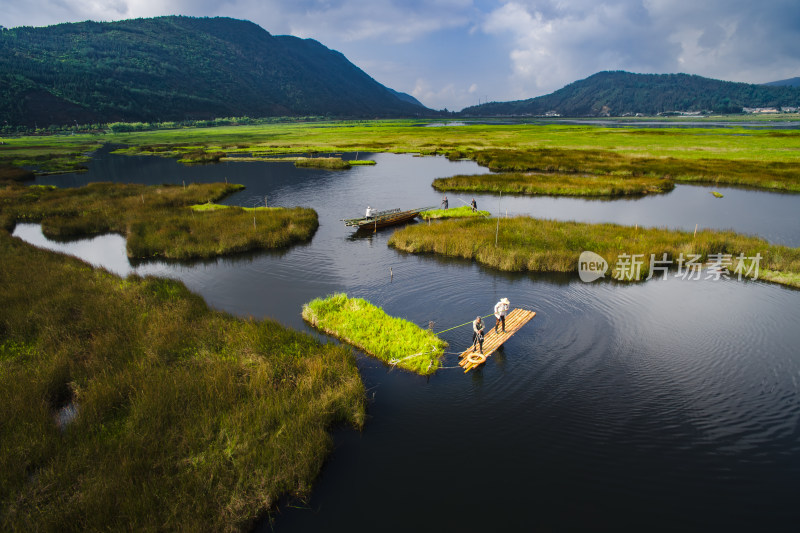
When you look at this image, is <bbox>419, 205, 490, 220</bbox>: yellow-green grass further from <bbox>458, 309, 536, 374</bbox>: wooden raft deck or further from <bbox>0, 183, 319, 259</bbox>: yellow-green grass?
<bbox>458, 309, 536, 374</bbox>: wooden raft deck

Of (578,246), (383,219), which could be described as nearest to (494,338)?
(578,246)

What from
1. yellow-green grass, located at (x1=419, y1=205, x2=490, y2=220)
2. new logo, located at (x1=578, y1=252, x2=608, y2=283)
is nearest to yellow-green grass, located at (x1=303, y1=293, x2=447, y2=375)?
new logo, located at (x1=578, y1=252, x2=608, y2=283)

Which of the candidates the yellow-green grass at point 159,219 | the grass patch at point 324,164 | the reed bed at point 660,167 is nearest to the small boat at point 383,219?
the yellow-green grass at point 159,219

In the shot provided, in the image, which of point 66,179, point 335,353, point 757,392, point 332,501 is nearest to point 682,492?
point 757,392

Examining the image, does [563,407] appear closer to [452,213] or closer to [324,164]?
[452,213]

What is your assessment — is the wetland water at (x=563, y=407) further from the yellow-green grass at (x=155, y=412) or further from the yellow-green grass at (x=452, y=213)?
the yellow-green grass at (x=452, y=213)

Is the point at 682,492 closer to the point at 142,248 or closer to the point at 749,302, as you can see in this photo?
the point at 749,302

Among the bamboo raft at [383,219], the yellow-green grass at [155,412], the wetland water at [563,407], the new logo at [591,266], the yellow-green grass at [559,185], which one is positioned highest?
the yellow-green grass at [559,185]
